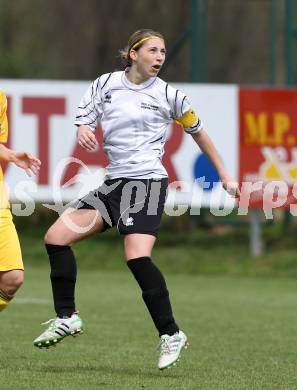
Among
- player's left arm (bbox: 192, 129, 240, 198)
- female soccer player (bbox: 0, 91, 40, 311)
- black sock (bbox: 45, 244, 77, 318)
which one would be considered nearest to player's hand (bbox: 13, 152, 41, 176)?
female soccer player (bbox: 0, 91, 40, 311)

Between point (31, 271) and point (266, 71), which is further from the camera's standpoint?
point (266, 71)

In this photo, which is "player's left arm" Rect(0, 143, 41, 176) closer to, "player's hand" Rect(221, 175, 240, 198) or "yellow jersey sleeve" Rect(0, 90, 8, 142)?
"yellow jersey sleeve" Rect(0, 90, 8, 142)

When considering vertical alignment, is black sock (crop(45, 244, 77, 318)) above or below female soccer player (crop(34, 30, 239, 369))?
below

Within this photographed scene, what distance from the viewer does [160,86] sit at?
23.5ft

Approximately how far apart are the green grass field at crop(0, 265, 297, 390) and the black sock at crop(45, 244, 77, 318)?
42 centimetres

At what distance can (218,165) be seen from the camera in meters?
7.12

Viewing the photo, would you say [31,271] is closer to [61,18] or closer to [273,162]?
[273,162]

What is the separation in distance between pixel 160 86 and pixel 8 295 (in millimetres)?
1582

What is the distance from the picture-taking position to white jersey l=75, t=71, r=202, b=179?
23.2 ft

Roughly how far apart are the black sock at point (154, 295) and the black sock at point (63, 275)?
1.42 ft

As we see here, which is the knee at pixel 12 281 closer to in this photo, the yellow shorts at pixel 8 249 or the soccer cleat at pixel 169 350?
the yellow shorts at pixel 8 249

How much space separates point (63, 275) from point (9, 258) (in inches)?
15.7

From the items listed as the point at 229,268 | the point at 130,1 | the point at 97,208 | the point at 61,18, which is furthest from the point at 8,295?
the point at 61,18

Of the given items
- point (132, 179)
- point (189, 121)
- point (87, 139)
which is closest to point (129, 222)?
point (132, 179)
